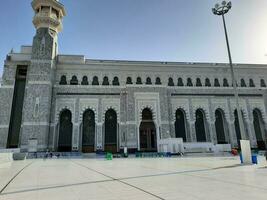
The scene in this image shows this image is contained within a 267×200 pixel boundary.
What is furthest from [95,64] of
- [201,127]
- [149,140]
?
[201,127]

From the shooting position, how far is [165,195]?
3715 mm

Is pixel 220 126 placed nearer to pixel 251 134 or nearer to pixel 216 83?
pixel 251 134

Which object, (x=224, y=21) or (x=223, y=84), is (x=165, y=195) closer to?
(x=224, y=21)

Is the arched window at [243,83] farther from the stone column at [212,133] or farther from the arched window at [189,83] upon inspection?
the stone column at [212,133]

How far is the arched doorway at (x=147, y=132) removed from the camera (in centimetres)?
2627

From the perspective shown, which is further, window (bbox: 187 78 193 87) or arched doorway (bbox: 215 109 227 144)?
window (bbox: 187 78 193 87)

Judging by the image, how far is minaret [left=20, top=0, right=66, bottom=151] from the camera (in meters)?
22.9

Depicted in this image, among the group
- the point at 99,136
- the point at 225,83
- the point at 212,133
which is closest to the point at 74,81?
the point at 99,136

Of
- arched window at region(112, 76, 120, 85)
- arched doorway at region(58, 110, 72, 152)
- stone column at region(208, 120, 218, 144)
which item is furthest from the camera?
arched window at region(112, 76, 120, 85)

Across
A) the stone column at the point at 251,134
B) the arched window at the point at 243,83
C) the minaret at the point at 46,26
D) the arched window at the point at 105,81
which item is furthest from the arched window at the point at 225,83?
the minaret at the point at 46,26

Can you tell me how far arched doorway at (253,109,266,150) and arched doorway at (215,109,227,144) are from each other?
5.24m

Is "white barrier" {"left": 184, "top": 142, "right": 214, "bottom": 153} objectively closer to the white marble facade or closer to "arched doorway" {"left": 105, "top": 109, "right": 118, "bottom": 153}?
the white marble facade

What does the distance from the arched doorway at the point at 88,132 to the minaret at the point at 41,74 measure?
424 centimetres

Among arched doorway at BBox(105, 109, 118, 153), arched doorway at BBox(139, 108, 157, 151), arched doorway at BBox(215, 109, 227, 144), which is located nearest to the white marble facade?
arched doorway at BBox(215, 109, 227, 144)
